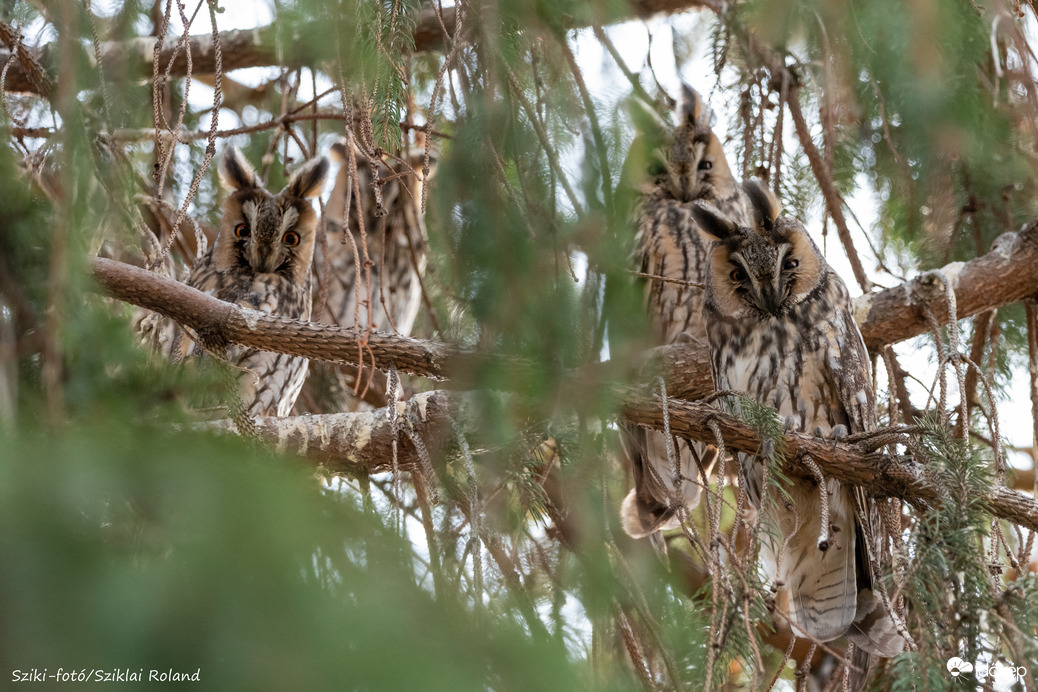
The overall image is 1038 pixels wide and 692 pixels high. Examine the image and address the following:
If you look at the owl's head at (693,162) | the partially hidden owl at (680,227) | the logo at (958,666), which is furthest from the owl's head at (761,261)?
the logo at (958,666)

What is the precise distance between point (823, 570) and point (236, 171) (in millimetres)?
2340

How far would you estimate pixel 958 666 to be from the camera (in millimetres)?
1497

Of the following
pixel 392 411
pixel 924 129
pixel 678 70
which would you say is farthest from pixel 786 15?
pixel 392 411

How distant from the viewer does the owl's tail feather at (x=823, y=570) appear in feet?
8.84

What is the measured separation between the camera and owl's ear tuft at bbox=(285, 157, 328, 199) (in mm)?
3168

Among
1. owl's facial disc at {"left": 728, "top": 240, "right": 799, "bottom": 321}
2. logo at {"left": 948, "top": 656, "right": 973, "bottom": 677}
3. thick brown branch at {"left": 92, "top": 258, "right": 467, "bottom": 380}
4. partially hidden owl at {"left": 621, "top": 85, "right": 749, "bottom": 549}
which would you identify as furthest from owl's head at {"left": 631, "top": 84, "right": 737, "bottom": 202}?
logo at {"left": 948, "top": 656, "right": 973, "bottom": 677}

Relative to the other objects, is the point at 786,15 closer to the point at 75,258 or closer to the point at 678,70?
the point at 678,70

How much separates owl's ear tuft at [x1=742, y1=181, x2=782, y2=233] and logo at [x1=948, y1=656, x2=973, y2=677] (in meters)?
1.59

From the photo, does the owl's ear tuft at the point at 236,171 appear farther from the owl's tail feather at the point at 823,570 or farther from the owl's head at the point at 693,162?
the owl's tail feather at the point at 823,570

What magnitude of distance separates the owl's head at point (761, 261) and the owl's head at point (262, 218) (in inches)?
54.0

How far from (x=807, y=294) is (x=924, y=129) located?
0.91m

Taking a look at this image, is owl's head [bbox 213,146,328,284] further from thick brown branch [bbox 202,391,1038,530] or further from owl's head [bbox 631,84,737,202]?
owl's head [bbox 631,84,737,202]

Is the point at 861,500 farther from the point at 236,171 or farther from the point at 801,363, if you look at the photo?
the point at 236,171

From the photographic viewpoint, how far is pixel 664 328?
349 cm
